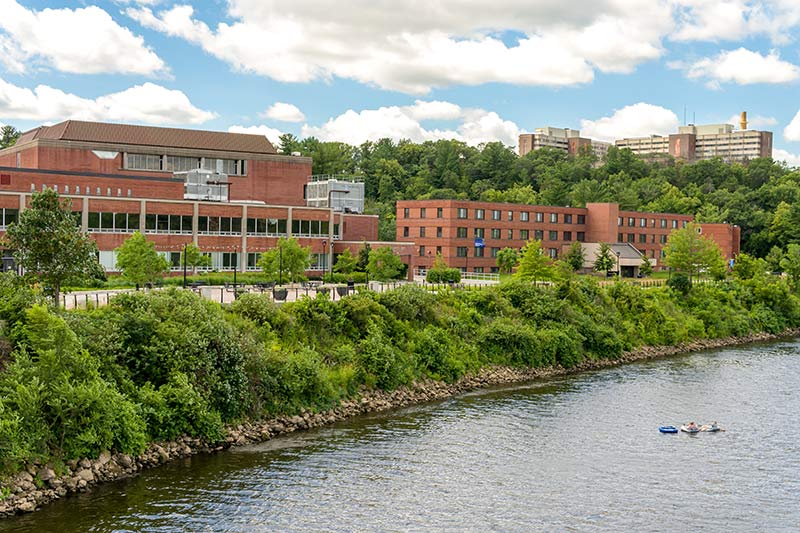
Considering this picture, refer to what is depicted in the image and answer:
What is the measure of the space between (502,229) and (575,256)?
9.50m

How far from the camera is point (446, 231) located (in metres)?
103

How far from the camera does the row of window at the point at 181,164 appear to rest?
91000mm

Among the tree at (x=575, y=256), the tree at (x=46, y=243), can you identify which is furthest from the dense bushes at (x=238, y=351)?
the tree at (x=575, y=256)

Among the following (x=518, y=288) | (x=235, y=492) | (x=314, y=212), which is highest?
(x=314, y=212)

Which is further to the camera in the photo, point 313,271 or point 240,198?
point 240,198

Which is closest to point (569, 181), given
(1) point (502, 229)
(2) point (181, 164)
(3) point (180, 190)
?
(1) point (502, 229)

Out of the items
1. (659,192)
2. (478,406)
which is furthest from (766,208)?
(478,406)

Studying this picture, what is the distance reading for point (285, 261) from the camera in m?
68.6

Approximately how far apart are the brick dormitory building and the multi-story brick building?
11071 mm

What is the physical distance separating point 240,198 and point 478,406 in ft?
196

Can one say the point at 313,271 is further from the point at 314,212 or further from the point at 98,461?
the point at 98,461

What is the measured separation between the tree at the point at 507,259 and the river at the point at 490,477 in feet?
189

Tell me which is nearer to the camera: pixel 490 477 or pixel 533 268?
pixel 490 477

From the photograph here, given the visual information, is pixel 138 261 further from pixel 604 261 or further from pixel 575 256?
pixel 604 261
